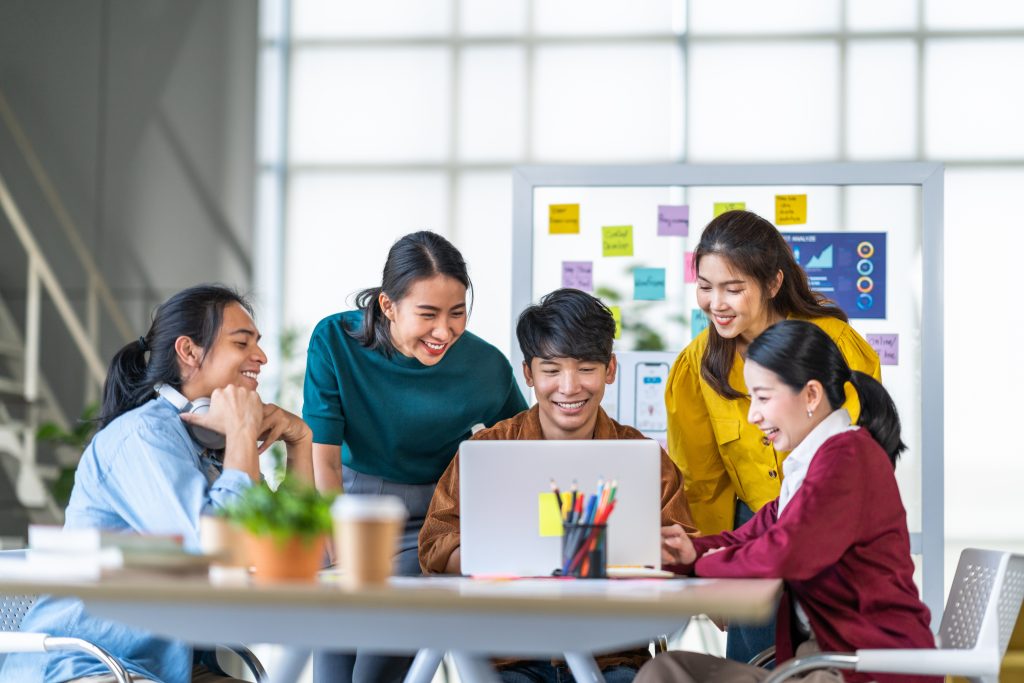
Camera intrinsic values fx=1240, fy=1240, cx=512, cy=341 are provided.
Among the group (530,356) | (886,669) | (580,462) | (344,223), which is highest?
(344,223)

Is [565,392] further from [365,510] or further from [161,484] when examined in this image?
[365,510]

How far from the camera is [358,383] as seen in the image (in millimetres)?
2719

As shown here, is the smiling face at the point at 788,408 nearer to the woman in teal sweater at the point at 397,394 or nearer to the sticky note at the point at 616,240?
the woman in teal sweater at the point at 397,394

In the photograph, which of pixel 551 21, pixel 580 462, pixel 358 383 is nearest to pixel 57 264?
pixel 551 21

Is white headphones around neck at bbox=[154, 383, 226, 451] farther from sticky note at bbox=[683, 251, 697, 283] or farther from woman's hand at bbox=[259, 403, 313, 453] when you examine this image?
sticky note at bbox=[683, 251, 697, 283]

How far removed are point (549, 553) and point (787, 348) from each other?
55 centimetres

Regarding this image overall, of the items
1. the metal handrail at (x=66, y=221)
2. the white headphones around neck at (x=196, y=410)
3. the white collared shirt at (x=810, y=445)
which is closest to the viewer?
the white collared shirt at (x=810, y=445)

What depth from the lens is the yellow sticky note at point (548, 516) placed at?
1.99 meters

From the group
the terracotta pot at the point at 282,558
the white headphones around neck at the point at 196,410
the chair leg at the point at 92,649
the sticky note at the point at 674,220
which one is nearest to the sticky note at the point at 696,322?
the sticky note at the point at 674,220

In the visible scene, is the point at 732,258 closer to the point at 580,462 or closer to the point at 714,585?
the point at 580,462

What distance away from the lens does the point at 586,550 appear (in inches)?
74.9

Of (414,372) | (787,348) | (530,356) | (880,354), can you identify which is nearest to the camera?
(787,348)

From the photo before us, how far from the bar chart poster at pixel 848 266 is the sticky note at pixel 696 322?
35 centimetres

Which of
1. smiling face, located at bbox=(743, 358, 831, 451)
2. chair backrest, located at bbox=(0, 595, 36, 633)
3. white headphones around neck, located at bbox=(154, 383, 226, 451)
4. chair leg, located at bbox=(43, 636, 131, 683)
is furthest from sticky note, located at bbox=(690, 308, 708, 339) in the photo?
chair leg, located at bbox=(43, 636, 131, 683)
